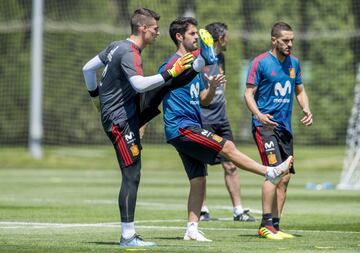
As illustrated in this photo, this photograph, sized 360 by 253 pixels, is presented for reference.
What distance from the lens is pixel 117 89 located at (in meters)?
10.0

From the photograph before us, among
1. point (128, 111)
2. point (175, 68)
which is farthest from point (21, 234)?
point (175, 68)

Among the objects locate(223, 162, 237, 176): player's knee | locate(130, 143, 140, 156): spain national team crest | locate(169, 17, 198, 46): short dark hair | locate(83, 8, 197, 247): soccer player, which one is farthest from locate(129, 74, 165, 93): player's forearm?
locate(223, 162, 237, 176): player's knee

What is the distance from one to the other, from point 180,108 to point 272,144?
118 centimetres

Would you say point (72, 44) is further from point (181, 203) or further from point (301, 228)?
point (301, 228)

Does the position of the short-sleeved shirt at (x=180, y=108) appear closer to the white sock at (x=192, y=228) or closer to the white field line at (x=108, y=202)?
the white sock at (x=192, y=228)

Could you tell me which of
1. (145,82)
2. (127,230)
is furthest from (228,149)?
(127,230)

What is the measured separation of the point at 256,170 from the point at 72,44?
80.6 ft

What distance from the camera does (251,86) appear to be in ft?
37.3

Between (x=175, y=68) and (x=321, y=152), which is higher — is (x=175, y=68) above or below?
above

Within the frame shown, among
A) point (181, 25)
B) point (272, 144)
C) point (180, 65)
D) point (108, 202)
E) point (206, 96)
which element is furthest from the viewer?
point (108, 202)

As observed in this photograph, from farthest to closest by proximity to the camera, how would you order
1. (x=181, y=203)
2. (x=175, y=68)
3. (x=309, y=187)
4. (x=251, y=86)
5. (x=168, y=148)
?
(x=168, y=148) → (x=309, y=187) → (x=181, y=203) → (x=251, y=86) → (x=175, y=68)

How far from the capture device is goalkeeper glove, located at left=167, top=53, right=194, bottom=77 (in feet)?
31.8

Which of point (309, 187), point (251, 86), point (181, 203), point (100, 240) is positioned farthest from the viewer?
point (309, 187)

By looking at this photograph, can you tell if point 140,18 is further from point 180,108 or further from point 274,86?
point 274,86
